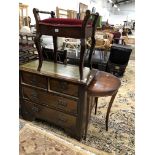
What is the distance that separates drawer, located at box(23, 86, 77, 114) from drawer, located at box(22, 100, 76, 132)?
65 millimetres

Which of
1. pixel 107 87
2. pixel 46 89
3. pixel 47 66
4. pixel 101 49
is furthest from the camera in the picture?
pixel 101 49

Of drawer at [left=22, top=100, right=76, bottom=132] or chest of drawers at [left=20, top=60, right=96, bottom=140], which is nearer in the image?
chest of drawers at [left=20, top=60, right=96, bottom=140]

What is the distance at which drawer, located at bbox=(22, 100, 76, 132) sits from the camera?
1.74 metres

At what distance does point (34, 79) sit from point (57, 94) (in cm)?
30

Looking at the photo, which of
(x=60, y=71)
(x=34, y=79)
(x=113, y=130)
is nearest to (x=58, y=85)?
(x=60, y=71)

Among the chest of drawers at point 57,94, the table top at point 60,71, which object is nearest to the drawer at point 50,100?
the chest of drawers at point 57,94

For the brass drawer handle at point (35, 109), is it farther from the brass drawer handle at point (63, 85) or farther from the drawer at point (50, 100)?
the brass drawer handle at point (63, 85)

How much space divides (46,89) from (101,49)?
3.01 m

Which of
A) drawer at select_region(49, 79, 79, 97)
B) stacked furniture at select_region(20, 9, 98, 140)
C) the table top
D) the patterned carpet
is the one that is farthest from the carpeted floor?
the table top

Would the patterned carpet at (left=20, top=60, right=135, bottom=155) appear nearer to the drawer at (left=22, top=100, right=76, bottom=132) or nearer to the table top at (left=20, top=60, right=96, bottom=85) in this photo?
the drawer at (left=22, top=100, right=76, bottom=132)

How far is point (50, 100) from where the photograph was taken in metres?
1.76
